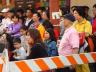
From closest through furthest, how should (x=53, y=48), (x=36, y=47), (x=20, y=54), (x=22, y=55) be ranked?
(x=36, y=47)
(x=22, y=55)
(x=20, y=54)
(x=53, y=48)

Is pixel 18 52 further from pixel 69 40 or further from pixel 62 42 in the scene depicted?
pixel 69 40

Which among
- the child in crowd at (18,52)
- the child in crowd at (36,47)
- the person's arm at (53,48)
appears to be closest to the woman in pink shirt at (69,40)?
the child in crowd at (36,47)

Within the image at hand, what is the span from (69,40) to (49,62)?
0.80 m

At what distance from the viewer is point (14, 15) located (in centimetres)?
1233

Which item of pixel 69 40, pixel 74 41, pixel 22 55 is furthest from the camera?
pixel 22 55

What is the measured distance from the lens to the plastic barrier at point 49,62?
6.40 metres

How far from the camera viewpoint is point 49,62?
269 inches

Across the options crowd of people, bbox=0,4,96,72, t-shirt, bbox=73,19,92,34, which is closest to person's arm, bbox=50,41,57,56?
crowd of people, bbox=0,4,96,72

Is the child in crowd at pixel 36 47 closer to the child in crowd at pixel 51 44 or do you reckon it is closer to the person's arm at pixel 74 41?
the person's arm at pixel 74 41

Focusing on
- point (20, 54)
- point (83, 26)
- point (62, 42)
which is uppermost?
point (83, 26)

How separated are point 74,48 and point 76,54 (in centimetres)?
12

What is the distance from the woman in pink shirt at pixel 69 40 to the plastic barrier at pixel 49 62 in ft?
0.66

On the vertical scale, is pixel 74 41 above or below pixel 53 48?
above

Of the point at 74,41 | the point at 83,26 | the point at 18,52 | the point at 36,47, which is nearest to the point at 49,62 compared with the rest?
the point at 36,47
